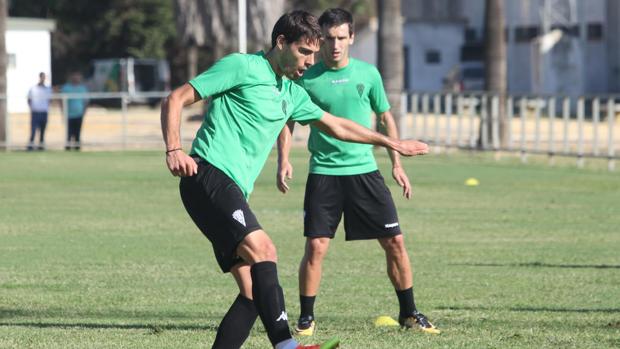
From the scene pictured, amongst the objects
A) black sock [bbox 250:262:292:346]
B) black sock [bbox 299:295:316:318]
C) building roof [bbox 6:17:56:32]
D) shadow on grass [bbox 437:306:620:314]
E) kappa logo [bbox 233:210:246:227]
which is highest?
building roof [bbox 6:17:56:32]

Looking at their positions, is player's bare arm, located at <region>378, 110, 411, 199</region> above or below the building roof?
below

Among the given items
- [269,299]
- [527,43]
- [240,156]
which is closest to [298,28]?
[240,156]

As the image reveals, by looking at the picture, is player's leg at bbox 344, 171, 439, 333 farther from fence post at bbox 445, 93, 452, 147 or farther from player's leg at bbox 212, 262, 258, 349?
fence post at bbox 445, 93, 452, 147

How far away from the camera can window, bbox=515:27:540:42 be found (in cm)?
6744

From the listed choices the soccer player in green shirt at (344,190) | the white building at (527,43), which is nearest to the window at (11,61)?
the white building at (527,43)

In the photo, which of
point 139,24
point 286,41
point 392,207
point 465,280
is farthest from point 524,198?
point 139,24

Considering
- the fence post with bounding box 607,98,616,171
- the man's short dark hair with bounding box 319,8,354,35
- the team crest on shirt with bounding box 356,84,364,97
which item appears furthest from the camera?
the fence post with bounding box 607,98,616,171

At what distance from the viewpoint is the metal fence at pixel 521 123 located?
27328 mm

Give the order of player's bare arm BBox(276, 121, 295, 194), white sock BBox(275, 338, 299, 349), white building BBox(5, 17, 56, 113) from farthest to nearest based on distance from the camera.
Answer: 1. white building BBox(5, 17, 56, 113)
2. player's bare arm BBox(276, 121, 295, 194)
3. white sock BBox(275, 338, 299, 349)

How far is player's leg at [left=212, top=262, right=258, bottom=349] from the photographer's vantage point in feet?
23.6

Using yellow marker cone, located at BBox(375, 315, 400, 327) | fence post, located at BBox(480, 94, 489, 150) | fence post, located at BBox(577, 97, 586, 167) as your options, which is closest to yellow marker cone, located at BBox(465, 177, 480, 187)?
fence post, located at BBox(577, 97, 586, 167)

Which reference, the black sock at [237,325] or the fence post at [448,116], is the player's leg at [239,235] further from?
the fence post at [448,116]

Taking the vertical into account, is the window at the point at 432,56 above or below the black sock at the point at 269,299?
above

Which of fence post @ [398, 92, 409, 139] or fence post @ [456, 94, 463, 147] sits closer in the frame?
fence post @ [456, 94, 463, 147]
